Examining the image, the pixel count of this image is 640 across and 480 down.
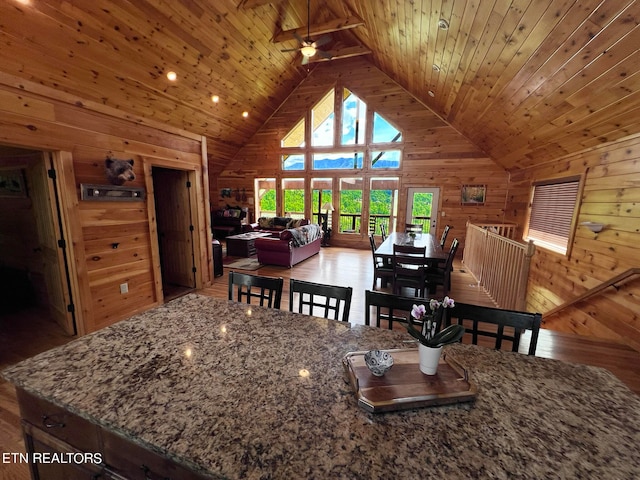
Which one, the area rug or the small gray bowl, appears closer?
the small gray bowl

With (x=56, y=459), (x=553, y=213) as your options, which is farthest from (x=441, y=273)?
(x=56, y=459)

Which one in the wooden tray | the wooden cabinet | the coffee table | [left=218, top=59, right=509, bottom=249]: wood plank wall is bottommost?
the coffee table

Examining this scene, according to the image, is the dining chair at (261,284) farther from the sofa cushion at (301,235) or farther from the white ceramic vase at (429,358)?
the sofa cushion at (301,235)

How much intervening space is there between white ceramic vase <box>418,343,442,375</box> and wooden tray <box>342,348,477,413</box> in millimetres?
20

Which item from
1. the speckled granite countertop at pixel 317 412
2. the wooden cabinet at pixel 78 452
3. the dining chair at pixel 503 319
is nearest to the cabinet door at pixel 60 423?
the wooden cabinet at pixel 78 452

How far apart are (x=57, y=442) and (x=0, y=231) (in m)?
4.59

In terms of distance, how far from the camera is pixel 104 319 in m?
3.12

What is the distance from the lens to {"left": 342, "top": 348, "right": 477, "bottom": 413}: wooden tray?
0.89 metres

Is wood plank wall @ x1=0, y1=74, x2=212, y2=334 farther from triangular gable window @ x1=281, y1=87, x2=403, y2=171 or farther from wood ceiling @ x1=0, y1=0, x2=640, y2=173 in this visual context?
triangular gable window @ x1=281, y1=87, x2=403, y2=171

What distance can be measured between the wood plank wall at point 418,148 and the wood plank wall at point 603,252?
2423 mm

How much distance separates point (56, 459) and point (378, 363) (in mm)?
1405

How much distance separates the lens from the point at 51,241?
2.92 metres

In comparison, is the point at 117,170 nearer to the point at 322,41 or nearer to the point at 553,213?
the point at 322,41

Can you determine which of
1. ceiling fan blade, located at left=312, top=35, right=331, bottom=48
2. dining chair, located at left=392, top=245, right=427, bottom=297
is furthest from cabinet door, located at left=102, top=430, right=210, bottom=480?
ceiling fan blade, located at left=312, top=35, right=331, bottom=48
